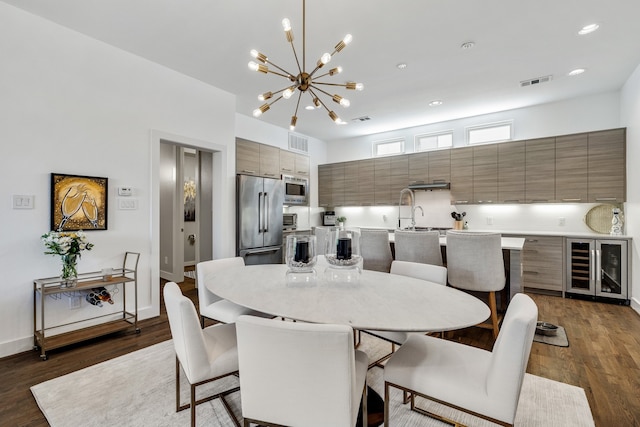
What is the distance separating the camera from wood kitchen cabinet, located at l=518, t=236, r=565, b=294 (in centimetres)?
422

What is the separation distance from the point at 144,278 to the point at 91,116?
5.77 feet

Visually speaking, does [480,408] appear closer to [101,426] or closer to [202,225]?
[101,426]

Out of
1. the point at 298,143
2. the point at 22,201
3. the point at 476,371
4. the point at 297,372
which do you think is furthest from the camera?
the point at 298,143

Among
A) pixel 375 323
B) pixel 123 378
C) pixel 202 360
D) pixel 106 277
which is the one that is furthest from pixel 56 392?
pixel 375 323

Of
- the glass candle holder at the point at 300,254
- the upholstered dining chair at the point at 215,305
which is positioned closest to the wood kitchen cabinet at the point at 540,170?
the glass candle holder at the point at 300,254

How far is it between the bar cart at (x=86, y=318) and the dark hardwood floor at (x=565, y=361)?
0.09 m

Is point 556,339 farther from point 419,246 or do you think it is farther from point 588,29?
point 588,29

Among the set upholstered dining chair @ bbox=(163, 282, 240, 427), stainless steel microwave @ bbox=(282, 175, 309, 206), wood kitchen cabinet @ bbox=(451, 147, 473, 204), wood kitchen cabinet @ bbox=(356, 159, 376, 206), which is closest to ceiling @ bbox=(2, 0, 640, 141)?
wood kitchen cabinet @ bbox=(451, 147, 473, 204)

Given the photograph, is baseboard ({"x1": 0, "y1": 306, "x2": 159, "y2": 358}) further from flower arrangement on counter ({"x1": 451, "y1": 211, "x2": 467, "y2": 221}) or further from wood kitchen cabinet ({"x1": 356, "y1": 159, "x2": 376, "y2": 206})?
flower arrangement on counter ({"x1": 451, "y1": 211, "x2": 467, "y2": 221})

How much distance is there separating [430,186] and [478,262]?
288cm

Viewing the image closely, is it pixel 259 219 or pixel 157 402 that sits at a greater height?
pixel 259 219

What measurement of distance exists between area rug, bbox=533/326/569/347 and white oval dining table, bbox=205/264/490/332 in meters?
1.93

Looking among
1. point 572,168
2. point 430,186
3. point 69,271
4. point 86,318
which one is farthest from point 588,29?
point 86,318

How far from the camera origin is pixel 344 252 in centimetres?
201
